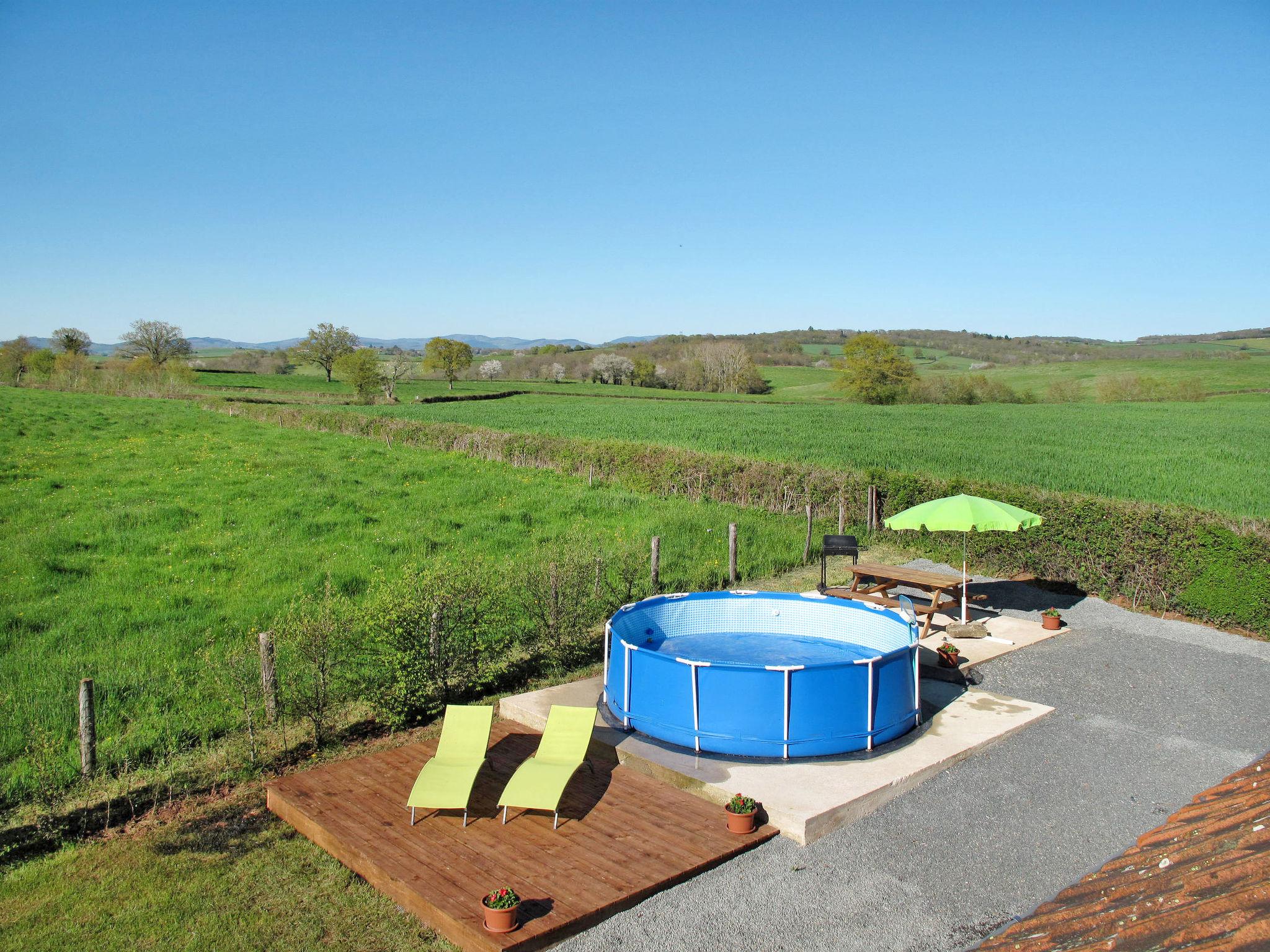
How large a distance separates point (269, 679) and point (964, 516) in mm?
9907

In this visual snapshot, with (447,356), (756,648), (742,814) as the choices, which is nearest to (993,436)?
(756,648)

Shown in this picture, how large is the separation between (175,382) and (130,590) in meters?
55.0

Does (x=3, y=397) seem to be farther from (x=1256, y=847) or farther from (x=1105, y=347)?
(x=1105, y=347)

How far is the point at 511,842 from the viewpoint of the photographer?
6.93m

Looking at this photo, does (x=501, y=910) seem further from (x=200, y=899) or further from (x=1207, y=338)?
(x=1207, y=338)

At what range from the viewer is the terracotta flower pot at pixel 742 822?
23.3ft

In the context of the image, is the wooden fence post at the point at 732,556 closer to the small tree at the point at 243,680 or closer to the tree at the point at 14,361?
the small tree at the point at 243,680

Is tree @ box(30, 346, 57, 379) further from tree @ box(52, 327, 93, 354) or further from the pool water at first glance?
the pool water

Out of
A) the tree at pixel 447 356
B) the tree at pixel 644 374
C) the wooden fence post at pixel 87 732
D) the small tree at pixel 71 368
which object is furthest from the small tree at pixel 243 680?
the tree at pixel 644 374

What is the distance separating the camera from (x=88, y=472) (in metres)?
23.7

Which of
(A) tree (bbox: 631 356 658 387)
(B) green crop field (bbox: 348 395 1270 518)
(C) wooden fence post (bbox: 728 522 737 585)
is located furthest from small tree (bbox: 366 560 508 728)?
(A) tree (bbox: 631 356 658 387)

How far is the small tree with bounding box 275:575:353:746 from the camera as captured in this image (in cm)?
904

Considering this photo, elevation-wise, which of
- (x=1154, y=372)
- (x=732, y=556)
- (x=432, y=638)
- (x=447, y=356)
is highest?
(x=447, y=356)

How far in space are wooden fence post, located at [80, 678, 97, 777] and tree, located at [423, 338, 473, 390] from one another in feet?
248
